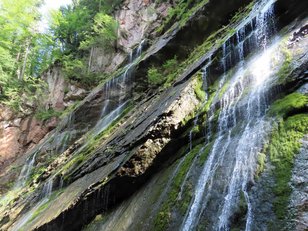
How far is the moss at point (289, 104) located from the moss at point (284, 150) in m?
0.17

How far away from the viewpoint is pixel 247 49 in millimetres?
7539

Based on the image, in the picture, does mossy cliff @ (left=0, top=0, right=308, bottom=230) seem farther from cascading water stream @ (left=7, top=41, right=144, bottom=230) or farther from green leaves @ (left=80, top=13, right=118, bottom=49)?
green leaves @ (left=80, top=13, right=118, bottom=49)

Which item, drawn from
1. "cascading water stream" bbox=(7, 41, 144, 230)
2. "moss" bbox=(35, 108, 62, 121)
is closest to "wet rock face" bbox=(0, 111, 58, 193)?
"moss" bbox=(35, 108, 62, 121)

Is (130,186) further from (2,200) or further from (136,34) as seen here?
(136,34)

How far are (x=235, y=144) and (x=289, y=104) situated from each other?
102 centimetres

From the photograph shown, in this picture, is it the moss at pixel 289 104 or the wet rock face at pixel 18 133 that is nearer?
the moss at pixel 289 104

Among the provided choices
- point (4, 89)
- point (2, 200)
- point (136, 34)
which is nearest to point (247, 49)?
point (2, 200)

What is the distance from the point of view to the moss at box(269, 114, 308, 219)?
12.5 feet

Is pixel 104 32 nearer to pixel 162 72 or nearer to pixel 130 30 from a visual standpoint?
pixel 130 30

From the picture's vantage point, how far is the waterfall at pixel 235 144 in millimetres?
4328

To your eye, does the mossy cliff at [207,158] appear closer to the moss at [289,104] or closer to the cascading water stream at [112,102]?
the moss at [289,104]

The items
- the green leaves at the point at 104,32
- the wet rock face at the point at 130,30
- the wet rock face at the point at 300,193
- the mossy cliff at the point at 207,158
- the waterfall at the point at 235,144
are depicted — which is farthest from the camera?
the wet rock face at the point at 130,30

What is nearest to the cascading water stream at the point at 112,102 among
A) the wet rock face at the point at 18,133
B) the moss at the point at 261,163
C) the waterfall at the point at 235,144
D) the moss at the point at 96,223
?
the wet rock face at the point at 18,133

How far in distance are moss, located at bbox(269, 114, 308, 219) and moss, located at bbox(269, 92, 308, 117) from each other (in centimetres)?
17
